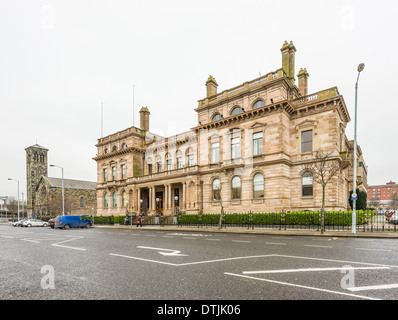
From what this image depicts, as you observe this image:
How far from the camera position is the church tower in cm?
7812

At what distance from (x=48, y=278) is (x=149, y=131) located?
4137 cm

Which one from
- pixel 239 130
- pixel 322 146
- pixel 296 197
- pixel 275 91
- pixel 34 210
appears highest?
pixel 275 91

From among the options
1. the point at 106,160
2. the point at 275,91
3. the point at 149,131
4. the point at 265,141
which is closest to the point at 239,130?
the point at 265,141

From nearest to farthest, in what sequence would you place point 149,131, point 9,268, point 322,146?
point 9,268 → point 322,146 → point 149,131

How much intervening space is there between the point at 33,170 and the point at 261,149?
79840mm

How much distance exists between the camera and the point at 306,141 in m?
26.9

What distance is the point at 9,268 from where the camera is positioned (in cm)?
717

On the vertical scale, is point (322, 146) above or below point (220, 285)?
above

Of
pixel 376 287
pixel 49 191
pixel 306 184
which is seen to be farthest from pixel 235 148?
pixel 49 191

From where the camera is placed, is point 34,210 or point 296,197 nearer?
point 296,197

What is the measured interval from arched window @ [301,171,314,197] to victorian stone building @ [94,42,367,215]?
0.33 feet

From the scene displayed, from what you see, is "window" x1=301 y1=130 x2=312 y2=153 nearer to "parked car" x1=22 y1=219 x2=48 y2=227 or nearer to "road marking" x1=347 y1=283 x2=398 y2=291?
"road marking" x1=347 y1=283 x2=398 y2=291

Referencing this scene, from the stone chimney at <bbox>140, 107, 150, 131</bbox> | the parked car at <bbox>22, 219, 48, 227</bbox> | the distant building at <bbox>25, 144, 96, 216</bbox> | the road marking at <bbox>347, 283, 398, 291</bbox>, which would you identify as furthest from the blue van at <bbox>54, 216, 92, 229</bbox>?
the distant building at <bbox>25, 144, 96, 216</bbox>

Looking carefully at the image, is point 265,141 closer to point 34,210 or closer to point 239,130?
point 239,130
